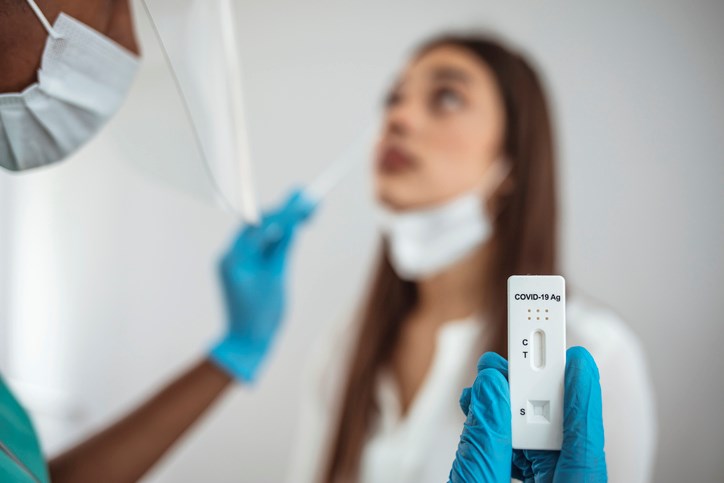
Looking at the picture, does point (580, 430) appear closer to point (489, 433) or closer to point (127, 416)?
point (489, 433)

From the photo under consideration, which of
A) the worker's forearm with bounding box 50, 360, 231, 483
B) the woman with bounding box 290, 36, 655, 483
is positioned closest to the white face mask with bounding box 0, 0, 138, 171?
the worker's forearm with bounding box 50, 360, 231, 483

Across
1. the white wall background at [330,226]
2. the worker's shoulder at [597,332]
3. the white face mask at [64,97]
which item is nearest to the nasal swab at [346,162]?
the white wall background at [330,226]

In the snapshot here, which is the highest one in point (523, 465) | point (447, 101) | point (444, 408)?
point (447, 101)

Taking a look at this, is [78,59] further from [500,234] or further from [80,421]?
[80,421]

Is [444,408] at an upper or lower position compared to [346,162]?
lower

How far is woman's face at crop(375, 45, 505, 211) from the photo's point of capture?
4.99 ft

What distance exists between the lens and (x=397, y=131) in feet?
5.23

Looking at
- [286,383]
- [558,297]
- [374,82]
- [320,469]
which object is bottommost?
[320,469]

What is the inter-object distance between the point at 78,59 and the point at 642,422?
3.66 ft

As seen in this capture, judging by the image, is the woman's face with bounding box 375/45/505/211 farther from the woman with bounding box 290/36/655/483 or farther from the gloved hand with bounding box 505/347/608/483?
the gloved hand with bounding box 505/347/608/483

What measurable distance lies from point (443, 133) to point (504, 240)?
28 cm

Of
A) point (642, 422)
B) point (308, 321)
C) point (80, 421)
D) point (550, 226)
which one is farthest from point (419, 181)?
point (80, 421)

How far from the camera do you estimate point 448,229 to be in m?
1.53

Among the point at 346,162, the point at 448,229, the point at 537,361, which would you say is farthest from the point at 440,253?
the point at 537,361
